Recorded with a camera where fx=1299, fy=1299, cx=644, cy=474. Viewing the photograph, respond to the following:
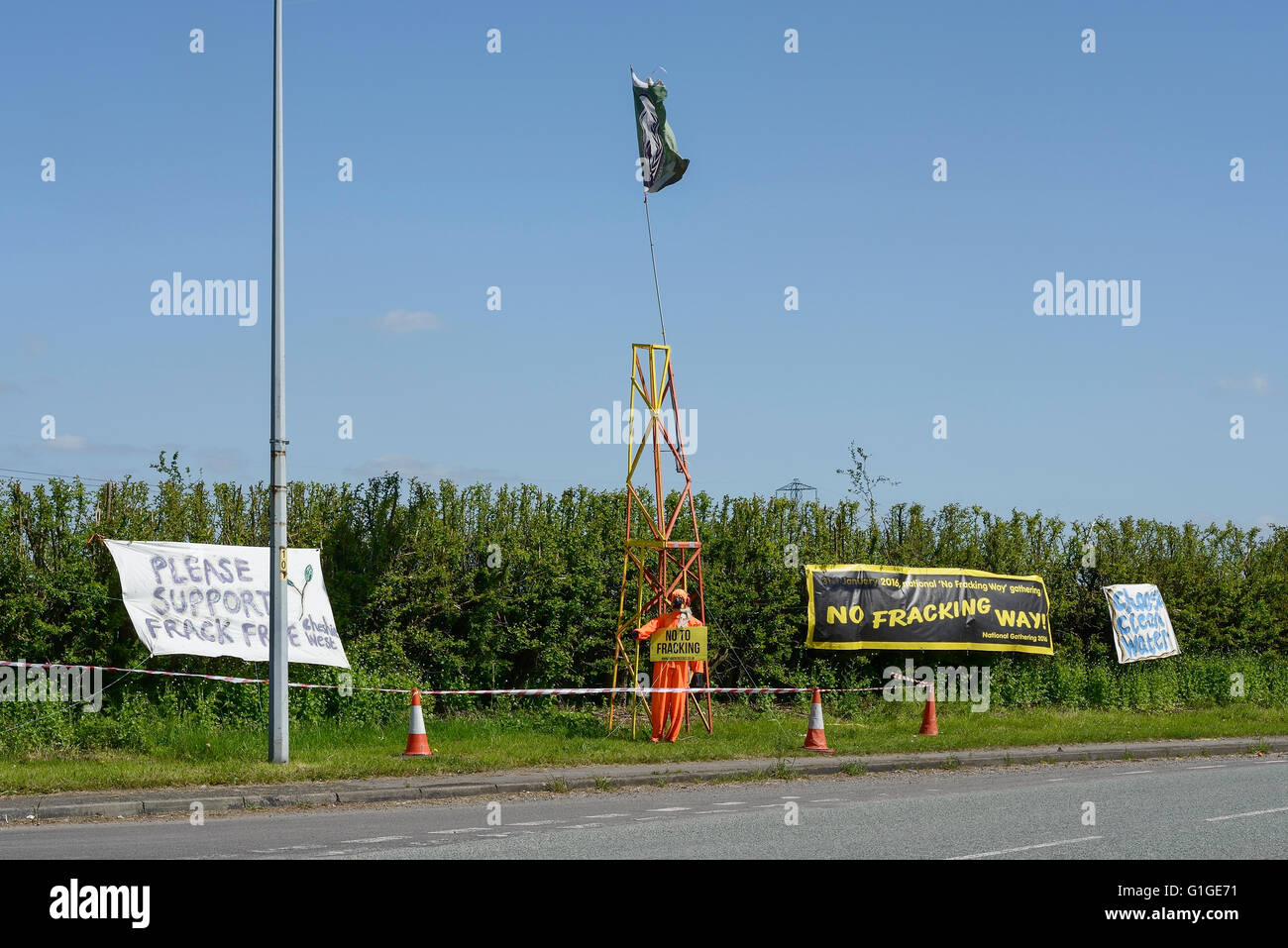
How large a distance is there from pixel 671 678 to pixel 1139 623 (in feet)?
39.3

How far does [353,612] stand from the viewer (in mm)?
18484

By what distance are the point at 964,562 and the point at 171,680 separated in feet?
46.4

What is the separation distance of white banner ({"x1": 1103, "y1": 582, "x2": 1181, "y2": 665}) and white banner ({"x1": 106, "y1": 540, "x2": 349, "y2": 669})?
47.9 feet

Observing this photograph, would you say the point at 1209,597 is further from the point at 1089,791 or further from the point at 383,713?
the point at 383,713

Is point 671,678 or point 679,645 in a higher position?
point 679,645

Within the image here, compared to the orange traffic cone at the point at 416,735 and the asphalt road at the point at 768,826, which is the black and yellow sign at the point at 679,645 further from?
the orange traffic cone at the point at 416,735

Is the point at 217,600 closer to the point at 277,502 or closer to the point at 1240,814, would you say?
the point at 277,502

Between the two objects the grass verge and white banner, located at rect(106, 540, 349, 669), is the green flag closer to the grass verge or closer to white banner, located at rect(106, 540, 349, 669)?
white banner, located at rect(106, 540, 349, 669)

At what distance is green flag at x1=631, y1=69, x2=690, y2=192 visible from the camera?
58.3 ft

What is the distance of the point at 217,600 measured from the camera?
1697cm

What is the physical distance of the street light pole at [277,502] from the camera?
1440cm

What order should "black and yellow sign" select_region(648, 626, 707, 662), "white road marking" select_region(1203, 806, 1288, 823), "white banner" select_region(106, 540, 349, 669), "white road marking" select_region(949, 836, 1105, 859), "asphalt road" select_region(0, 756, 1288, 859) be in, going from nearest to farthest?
"white road marking" select_region(949, 836, 1105, 859) → "asphalt road" select_region(0, 756, 1288, 859) → "white road marking" select_region(1203, 806, 1288, 823) → "white banner" select_region(106, 540, 349, 669) → "black and yellow sign" select_region(648, 626, 707, 662)

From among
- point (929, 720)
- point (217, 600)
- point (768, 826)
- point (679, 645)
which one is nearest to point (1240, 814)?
point (768, 826)

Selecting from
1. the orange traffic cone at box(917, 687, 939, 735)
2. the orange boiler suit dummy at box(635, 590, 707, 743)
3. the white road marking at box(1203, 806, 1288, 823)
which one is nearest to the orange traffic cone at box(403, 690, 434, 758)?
the orange boiler suit dummy at box(635, 590, 707, 743)
